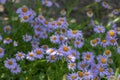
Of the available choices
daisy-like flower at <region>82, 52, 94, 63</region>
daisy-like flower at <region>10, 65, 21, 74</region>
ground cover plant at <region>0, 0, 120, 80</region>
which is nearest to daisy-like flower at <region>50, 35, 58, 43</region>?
ground cover plant at <region>0, 0, 120, 80</region>

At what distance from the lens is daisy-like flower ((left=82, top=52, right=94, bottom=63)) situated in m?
3.21

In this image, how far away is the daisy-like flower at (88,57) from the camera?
321cm

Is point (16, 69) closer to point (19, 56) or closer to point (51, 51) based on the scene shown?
point (19, 56)

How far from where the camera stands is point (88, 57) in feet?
10.7

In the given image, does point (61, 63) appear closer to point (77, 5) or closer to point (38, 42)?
point (38, 42)

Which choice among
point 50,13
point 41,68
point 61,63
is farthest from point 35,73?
point 50,13

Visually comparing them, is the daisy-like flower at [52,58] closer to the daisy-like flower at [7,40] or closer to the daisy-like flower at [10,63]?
the daisy-like flower at [10,63]

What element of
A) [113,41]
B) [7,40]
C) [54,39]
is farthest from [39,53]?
[113,41]

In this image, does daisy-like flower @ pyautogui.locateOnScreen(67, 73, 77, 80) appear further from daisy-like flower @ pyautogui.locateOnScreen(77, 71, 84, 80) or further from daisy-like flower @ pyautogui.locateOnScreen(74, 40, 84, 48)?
daisy-like flower @ pyautogui.locateOnScreen(74, 40, 84, 48)

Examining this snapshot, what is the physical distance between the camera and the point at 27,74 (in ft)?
10.3

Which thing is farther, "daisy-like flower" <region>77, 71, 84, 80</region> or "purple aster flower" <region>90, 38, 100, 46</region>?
"purple aster flower" <region>90, 38, 100, 46</region>

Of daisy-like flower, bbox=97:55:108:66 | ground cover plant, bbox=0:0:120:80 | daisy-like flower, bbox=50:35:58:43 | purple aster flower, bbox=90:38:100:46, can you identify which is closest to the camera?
ground cover plant, bbox=0:0:120:80

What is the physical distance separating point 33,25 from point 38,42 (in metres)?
0.18

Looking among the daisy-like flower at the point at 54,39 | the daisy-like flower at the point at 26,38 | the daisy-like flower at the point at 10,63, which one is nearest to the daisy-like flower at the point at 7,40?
the daisy-like flower at the point at 26,38
